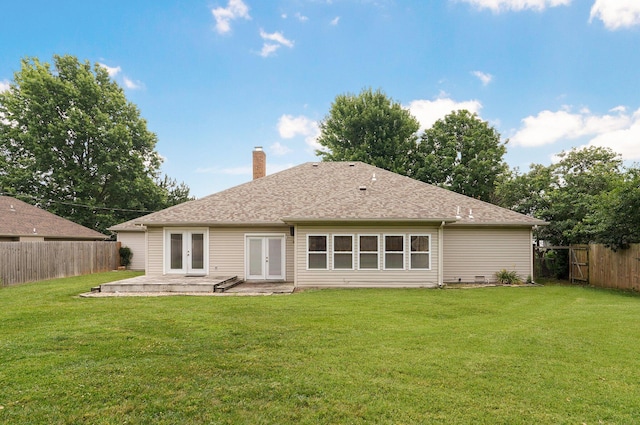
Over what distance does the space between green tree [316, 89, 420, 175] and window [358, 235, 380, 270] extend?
51.4 ft

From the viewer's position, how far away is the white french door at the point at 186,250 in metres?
14.0

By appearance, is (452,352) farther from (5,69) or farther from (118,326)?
(5,69)

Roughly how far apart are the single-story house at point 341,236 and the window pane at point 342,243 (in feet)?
0.12

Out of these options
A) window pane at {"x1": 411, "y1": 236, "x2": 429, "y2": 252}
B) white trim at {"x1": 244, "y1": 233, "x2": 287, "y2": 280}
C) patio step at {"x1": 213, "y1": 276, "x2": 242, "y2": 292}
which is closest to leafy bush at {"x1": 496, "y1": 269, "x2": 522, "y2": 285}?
window pane at {"x1": 411, "y1": 236, "x2": 429, "y2": 252}

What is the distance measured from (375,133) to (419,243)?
17998mm

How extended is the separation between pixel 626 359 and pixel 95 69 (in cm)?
3775

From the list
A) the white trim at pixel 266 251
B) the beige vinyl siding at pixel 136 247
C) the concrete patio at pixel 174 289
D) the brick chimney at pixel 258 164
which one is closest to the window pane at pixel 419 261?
the concrete patio at pixel 174 289

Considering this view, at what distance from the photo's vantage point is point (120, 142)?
95.9 ft

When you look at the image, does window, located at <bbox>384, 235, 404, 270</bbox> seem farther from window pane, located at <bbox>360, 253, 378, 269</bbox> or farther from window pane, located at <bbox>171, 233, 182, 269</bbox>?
window pane, located at <bbox>171, 233, 182, 269</bbox>

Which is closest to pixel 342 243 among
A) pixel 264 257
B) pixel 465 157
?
pixel 264 257

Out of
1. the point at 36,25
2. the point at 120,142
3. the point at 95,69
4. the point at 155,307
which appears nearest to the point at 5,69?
the point at 95,69

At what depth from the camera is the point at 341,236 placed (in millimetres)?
12219

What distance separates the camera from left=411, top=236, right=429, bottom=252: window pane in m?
12.2

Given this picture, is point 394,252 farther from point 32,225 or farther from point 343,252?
point 32,225
